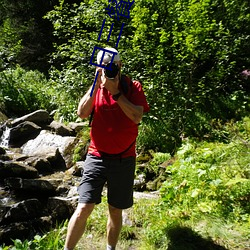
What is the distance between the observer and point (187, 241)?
11.9ft

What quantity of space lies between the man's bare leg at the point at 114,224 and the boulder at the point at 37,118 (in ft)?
27.3

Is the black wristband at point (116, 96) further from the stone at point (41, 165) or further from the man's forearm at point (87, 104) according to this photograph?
the stone at point (41, 165)

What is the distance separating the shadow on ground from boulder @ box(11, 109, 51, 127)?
817 cm

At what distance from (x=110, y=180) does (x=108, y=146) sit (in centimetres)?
32

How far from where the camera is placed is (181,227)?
3.80 metres

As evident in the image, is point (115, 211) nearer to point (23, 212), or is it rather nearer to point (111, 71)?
point (111, 71)

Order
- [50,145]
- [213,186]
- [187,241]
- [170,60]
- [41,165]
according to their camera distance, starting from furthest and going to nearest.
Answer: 1. [50,145]
2. [41,165]
3. [170,60]
4. [213,186]
5. [187,241]

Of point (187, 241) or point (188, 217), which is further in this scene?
point (188, 217)

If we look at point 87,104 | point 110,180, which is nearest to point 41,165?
point 110,180

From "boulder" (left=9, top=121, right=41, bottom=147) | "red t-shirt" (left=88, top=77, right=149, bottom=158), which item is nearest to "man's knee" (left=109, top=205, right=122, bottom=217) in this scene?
"red t-shirt" (left=88, top=77, right=149, bottom=158)

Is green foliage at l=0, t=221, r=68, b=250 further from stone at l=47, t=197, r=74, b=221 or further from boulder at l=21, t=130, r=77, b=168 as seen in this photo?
boulder at l=21, t=130, r=77, b=168

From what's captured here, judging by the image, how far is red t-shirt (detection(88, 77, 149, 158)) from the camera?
2.98m

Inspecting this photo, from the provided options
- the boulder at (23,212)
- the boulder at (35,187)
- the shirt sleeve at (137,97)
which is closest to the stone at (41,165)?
the boulder at (35,187)

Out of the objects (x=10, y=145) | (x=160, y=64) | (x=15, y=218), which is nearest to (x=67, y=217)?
(x=15, y=218)
